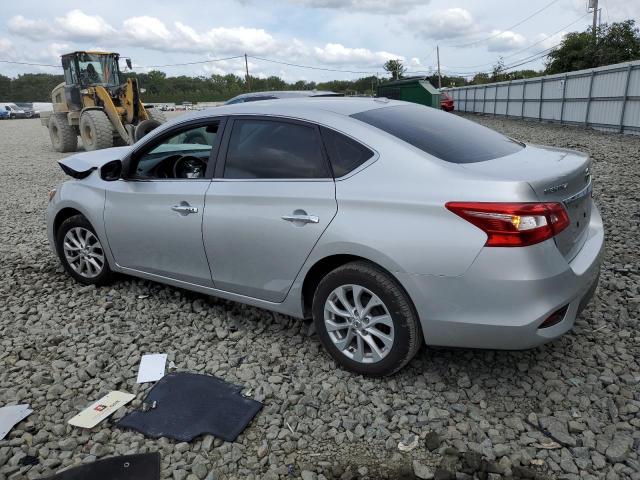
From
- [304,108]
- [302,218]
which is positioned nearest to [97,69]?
[304,108]

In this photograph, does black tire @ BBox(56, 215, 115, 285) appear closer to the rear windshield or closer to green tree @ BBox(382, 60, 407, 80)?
the rear windshield

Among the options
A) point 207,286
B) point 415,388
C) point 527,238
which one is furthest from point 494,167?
point 207,286

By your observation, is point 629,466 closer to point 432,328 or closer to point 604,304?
point 432,328

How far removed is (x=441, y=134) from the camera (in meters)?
3.21

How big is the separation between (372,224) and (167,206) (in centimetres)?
169

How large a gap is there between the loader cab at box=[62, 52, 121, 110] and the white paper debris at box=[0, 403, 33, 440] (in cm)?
1511

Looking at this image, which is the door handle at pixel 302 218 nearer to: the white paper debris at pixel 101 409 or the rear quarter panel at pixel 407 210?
the rear quarter panel at pixel 407 210

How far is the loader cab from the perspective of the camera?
15.9 meters

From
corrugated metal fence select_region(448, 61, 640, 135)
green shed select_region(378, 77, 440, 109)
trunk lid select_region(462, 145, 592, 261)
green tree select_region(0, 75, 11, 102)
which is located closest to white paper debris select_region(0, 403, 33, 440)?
trunk lid select_region(462, 145, 592, 261)

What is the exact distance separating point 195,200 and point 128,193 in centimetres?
79

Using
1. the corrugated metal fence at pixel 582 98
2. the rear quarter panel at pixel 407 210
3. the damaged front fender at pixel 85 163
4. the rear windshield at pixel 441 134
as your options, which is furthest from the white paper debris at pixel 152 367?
the corrugated metal fence at pixel 582 98

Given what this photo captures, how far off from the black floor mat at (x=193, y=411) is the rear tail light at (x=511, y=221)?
61.5 inches

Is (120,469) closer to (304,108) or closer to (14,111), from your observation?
(304,108)

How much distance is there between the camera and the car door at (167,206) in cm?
362
